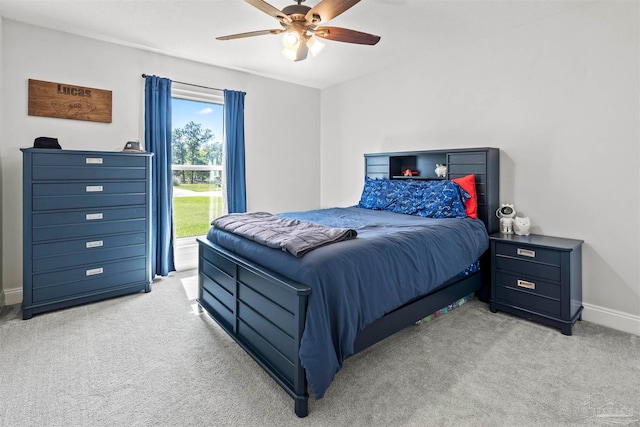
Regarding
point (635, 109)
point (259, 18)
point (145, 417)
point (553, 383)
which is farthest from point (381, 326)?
point (259, 18)

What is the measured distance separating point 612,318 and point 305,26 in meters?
3.32

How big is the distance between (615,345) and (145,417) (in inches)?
122

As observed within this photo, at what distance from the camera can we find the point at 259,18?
3.05 metres

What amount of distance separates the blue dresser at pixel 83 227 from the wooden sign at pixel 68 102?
28.7 inches

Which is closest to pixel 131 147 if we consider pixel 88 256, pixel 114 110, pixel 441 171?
pixel 114 110

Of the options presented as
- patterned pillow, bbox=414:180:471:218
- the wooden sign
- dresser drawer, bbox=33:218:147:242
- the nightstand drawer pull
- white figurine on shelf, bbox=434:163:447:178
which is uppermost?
the wooden sign

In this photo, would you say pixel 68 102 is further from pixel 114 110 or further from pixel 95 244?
pixel 95 244

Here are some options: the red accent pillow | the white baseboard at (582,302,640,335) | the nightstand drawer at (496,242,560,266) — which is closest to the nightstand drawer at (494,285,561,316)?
the nightstand drawer at (496,242,560,266)

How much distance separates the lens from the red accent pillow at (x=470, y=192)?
3.31 m

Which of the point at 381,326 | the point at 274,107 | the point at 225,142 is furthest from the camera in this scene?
the point at 274,107

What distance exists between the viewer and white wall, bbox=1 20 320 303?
3.19 metres

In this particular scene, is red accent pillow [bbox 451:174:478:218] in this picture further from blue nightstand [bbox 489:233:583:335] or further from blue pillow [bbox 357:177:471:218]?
blue nightstand [bbox 489:233:583:335]

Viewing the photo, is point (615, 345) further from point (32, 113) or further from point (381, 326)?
point (32, 113)

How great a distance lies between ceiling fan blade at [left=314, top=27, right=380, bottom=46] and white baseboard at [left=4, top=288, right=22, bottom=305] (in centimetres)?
357
